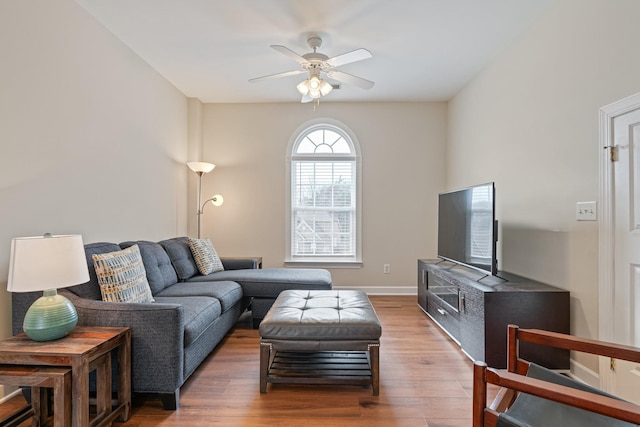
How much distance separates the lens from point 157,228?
3744 mm

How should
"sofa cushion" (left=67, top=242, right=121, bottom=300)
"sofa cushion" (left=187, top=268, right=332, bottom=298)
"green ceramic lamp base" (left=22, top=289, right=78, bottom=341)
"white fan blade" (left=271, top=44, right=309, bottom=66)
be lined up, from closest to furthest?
"green ceramic lamp base" (left=22, top=289, right=78, bottom=341), "sofa cushion" (left=67, top=242, right=121, bottom=300), "white fan blade" (left=271, top=44, right=309, bottom=66), "sofa cushion" (left=187, top=268, right=332, bottom=298)

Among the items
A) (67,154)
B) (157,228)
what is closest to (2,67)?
(67,154)

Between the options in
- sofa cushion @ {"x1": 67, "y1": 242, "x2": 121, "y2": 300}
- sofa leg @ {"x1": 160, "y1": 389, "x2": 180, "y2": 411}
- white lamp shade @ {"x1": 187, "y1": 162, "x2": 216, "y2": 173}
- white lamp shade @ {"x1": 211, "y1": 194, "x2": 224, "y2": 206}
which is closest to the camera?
sofa leg @ {"x1": 160, "y1": 389, "x2": 180, "y2": 411}

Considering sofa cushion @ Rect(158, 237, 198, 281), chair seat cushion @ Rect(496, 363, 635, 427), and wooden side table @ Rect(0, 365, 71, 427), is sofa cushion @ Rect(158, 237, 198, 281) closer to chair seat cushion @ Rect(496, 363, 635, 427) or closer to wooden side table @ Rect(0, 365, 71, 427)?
wooden side table @ Rect(0, 365, 71, 427)

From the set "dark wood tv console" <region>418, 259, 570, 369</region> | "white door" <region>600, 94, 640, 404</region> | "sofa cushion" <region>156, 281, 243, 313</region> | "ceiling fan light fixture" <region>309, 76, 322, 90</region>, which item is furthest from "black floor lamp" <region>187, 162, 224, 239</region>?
"white door" <region>600, 94, 640, 404</region>

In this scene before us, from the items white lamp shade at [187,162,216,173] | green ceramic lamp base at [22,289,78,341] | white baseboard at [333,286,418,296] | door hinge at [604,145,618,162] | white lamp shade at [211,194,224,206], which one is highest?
white lamp shade at [187,162,216,173]

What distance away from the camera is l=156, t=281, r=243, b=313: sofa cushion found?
2.76 metres

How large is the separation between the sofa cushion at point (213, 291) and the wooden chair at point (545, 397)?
6.92ft

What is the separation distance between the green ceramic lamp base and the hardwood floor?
2.11ft

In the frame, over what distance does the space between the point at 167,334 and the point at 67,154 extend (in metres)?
1.57

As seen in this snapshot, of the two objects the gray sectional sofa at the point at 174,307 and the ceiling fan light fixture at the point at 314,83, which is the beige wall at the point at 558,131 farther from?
the gray sectional sofa at the point at 174,307

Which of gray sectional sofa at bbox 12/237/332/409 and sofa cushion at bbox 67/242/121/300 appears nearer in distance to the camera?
gray sectional sofa at bbox 12/237/332/409

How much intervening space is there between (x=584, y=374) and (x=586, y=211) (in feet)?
3.48

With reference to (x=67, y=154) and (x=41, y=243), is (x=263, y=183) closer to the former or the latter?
(x=67, y=154)
